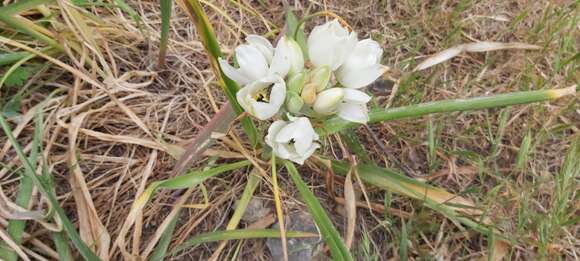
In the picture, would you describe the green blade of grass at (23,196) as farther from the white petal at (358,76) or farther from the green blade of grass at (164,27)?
the white petal at (358,76)

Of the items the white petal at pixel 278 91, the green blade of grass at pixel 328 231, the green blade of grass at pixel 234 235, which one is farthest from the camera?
the green blade of grass at pixel 234 235

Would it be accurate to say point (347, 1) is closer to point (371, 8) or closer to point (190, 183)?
point (371, 8)

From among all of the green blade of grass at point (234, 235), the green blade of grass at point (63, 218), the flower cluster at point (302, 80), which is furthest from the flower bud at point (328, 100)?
the green blade of grass at point (63, 218)

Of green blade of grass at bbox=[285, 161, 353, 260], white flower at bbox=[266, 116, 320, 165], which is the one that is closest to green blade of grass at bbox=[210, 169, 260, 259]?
green blade of grass at bbox=[285, 161, 353, 260]

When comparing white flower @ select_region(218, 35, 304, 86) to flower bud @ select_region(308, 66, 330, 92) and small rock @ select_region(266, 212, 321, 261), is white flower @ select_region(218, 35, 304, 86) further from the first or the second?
small rock @ select_region(266, 212, 321, 261)

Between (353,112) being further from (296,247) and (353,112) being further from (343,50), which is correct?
(296,247)

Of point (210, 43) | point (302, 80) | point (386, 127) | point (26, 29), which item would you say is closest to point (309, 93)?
point (302, 80)
